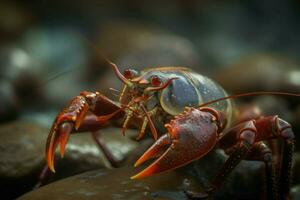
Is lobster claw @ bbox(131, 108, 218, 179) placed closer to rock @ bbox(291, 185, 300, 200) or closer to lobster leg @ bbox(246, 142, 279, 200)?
lobster leg @ bbox(246, 142, 279, 200)

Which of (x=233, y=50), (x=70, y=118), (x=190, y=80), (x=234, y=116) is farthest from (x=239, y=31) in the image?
(x=70, y=118)

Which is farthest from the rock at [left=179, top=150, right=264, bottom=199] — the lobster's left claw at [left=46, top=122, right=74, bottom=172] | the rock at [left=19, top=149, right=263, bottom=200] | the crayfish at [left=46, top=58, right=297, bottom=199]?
the lobster's left claw at [left=46, top=122, right=74, bottom=172]

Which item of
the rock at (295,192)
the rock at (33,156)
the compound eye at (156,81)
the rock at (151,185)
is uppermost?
the compound eye at (156,81)

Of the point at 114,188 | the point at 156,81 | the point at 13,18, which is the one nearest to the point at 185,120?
the point at 156,81

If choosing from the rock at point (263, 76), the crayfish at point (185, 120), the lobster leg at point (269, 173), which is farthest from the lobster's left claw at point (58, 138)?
the rock at point (263, 76)

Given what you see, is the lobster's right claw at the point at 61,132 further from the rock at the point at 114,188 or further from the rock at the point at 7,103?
the rock at the point at 7,103

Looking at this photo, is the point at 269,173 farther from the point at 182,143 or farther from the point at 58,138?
the point at 58,138

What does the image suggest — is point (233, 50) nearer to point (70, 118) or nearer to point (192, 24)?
point (192, 24)
